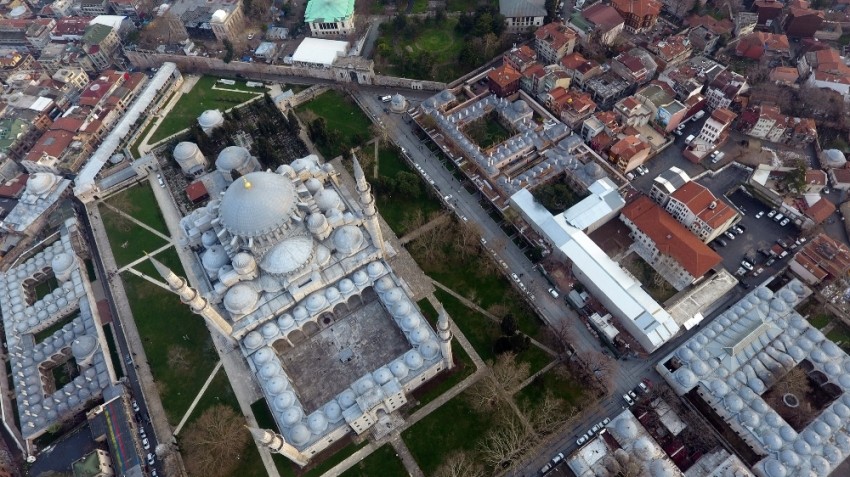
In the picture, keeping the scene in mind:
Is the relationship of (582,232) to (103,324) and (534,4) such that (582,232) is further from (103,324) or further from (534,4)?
(103,324)

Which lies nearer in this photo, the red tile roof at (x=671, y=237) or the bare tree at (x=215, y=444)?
the bare tree at (x=215, y=444)

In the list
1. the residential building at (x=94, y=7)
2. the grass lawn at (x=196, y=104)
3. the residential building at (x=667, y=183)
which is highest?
the residential building at (x=94, y=7)

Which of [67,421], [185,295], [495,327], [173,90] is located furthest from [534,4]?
[67,421]

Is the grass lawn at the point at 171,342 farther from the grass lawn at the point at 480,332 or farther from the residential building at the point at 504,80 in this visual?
the residential building at the point at 504,80

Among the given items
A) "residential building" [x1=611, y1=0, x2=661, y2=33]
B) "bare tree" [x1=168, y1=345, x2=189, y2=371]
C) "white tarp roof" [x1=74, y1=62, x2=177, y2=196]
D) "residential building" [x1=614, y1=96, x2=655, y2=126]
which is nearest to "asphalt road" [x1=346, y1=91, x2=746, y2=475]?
"residential building" [x1=614, y1=96, x2=655, y2=126]

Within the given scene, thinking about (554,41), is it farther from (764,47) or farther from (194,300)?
(194,300)

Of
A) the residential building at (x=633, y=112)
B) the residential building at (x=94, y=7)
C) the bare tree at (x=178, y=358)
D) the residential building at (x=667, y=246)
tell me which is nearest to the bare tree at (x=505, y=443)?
the residential building at (x=667, y=246)
